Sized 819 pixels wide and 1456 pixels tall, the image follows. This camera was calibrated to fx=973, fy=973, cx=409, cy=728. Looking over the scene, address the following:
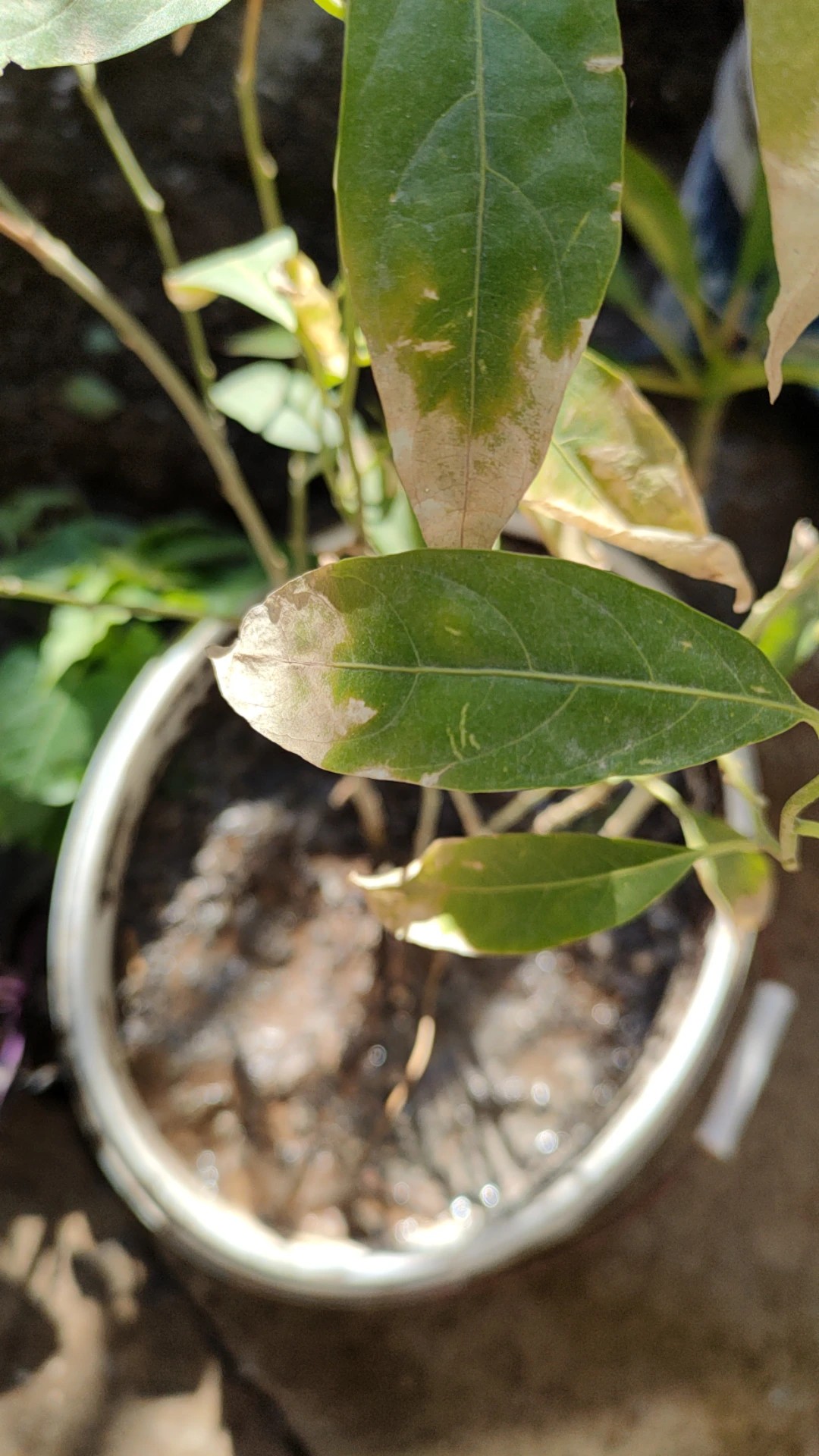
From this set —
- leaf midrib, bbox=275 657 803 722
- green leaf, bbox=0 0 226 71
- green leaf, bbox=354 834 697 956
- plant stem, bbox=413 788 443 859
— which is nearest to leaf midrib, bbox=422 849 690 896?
green leaf, bbox=354 834 697 956

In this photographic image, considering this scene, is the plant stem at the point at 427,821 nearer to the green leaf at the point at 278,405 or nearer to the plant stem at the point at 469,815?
the plant stem at the point at 469,815

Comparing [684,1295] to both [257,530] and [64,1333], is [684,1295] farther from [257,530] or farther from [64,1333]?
[257,530]

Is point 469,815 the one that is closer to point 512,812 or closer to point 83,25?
point 512,812

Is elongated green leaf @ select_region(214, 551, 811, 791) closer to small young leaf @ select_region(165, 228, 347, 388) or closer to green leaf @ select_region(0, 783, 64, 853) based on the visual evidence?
small young leaf @ select_region(165, 228, 347, 388)

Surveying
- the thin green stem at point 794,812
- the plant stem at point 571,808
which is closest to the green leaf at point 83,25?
the thin green stem at point 794,812

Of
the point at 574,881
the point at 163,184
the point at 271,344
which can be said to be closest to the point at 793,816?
the point at 574,881
